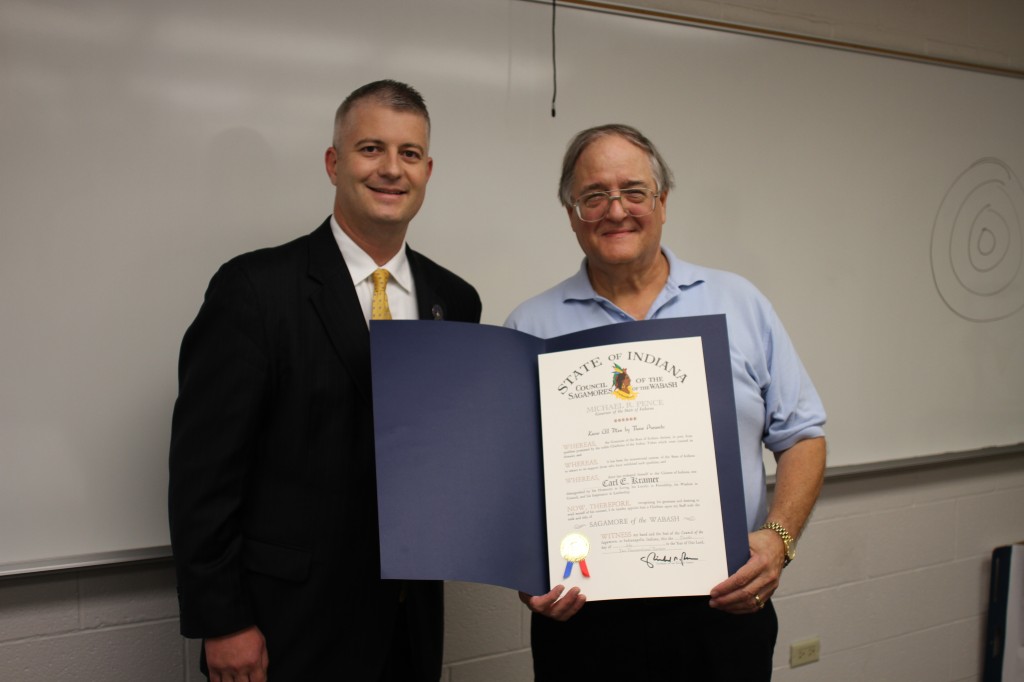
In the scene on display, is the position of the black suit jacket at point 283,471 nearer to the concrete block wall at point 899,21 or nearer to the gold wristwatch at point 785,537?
the gold wristwatch at point 785,537

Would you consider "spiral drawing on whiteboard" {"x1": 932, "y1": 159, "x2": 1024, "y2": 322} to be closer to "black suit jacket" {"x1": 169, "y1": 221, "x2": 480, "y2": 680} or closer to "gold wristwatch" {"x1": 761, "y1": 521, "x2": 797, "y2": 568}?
"gold wristwatch" {"x1": 761, "y1": 521, "x2": 797, "y2": 568}

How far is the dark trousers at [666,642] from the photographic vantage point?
1226 millimetres

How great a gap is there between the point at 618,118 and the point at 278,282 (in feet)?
3.77

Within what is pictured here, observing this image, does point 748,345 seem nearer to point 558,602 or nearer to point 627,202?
point 627,202

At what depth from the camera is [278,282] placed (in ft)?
A: 4.12

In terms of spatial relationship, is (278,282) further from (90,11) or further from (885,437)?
(885,437)

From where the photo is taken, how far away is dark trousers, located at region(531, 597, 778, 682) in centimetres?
123

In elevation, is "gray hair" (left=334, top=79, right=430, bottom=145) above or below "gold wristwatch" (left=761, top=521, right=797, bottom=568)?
above

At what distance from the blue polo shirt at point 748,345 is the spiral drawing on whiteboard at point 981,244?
1.45m

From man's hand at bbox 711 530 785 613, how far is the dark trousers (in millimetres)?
125

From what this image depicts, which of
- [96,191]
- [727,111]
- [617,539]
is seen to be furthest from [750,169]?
[96,191]

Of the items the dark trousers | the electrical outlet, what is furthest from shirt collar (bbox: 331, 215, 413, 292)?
the electrical outlet

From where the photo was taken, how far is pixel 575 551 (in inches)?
43.1
